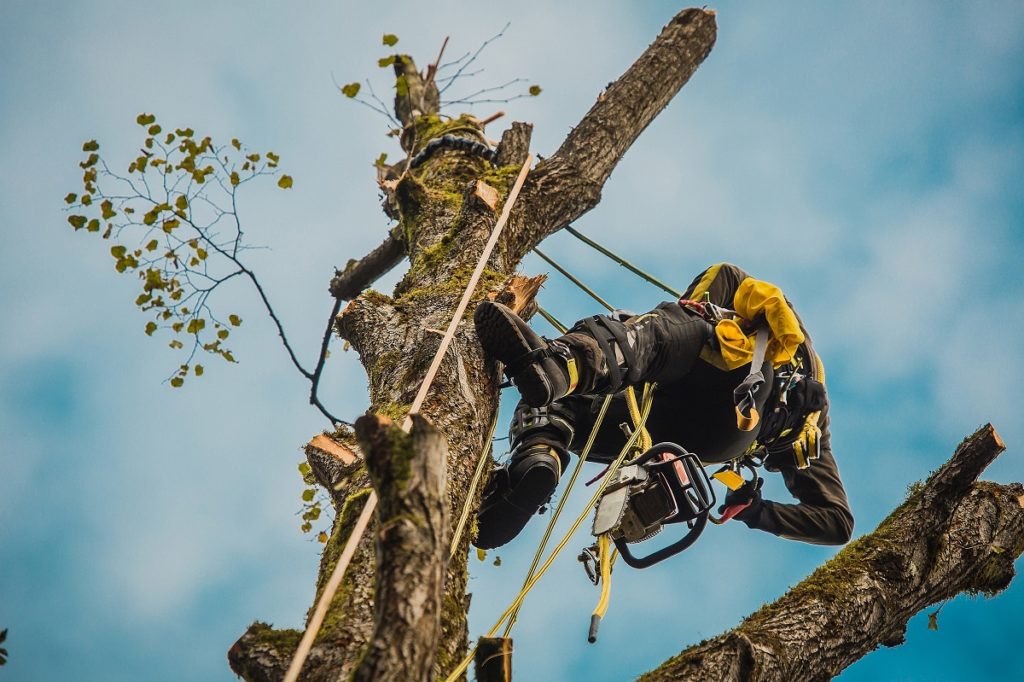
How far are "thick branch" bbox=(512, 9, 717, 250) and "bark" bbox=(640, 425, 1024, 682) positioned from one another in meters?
1.70

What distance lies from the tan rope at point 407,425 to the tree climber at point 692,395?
0.52 ft

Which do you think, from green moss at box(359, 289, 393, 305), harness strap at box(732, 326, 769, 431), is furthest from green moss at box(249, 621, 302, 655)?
harness strap at box(732, 326, 769, 431)

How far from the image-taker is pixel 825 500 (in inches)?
161

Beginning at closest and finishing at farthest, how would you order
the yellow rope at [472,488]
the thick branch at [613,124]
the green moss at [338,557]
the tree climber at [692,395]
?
the green moss at [338,557] → the yellow rope at [472,488] → the tree climber at [692,395] → the thick branch at [613,124]

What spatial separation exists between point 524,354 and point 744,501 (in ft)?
4.77

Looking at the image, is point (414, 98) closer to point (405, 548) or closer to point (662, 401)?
point (662, 401)

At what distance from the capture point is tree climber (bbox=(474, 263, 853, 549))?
2.91 meters

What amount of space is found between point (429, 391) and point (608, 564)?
0.74m

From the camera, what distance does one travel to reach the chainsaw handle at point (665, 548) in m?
2.93

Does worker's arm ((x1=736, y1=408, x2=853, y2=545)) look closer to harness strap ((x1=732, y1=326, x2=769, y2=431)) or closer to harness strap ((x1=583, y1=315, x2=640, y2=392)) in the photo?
harness strap ((x1=732, y1=326, x2=769, y2=431))

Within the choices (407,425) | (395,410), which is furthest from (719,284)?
(407,425)

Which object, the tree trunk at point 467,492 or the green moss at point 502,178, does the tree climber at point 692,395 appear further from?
the green moss at point 502,178

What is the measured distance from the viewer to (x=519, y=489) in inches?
121

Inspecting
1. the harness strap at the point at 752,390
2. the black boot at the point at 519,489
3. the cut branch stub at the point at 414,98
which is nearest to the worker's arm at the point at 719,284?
the harness strap at the point at 752,390
